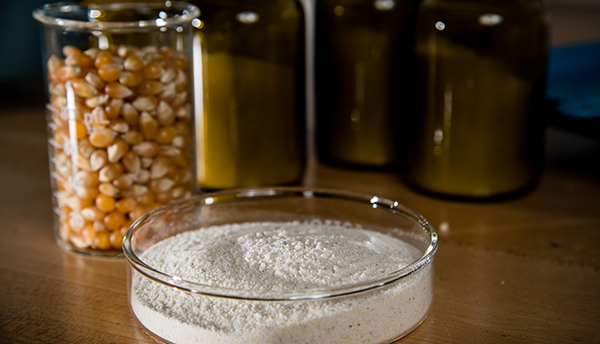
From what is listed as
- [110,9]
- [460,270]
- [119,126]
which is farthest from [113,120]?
[460,270]

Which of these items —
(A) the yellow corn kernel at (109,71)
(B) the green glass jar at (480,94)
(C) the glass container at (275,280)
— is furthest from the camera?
(B) the green glass jar at (480,94)

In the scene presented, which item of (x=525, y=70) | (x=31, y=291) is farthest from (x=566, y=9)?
(x=31, y=291)

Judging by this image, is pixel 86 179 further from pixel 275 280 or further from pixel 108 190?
pixel 275 280

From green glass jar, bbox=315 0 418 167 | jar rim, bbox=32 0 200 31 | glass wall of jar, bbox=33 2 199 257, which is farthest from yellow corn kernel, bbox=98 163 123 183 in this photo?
green glass jar, bbox=315 0 418 167

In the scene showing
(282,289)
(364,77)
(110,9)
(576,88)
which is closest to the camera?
(282,289)

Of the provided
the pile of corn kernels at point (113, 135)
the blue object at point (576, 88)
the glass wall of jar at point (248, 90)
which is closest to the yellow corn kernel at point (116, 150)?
the pile of corn kernels at point (113, 135)

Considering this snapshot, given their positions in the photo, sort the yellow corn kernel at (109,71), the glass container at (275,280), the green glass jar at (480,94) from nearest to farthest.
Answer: the glass container at (275,280) → the yellow corn kernel at (109,71) → the green glass jar at (480,94)

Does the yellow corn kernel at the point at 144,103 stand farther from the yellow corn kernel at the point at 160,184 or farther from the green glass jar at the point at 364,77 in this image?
the green glass jar at the point at 364,77
